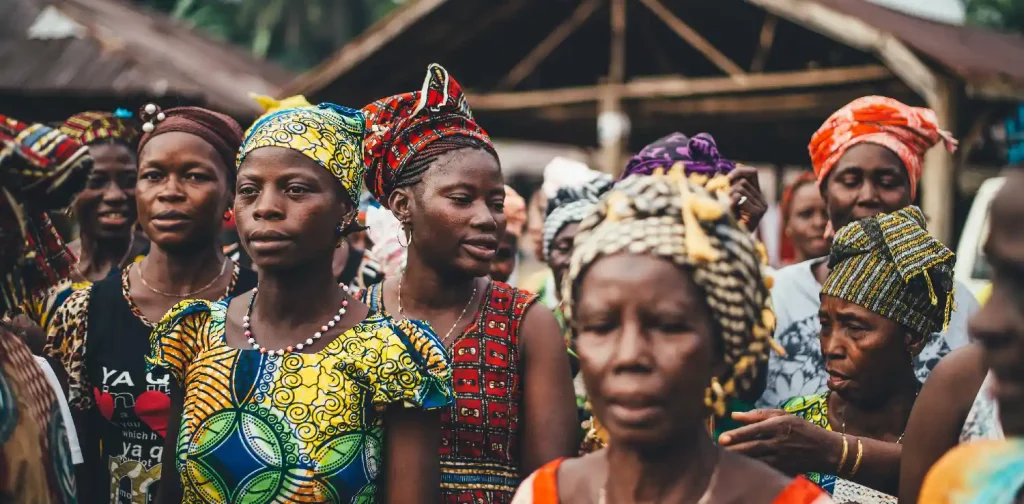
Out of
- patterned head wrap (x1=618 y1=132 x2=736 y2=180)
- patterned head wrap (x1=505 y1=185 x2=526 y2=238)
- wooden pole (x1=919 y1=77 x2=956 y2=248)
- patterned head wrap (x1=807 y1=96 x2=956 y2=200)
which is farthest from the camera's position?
wooden pole (x1=919 y1=77 x2=956 y2=248)

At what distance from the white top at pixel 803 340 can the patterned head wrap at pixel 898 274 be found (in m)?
0.54

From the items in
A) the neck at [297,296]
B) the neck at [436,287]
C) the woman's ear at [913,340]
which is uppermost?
the neck at [436,287]

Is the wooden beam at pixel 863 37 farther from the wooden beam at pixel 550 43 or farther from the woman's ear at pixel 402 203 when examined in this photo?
the woman's ear at pixel 402 203

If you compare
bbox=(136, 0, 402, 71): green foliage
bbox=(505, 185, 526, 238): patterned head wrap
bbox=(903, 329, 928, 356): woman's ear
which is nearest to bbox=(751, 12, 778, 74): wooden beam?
bbox=(505, 185, 526, 238): patterned head wrap

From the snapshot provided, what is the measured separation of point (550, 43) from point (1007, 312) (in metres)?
11.1

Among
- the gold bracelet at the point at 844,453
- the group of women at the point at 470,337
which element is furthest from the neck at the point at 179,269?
the gold bracelet at the point at 844,453

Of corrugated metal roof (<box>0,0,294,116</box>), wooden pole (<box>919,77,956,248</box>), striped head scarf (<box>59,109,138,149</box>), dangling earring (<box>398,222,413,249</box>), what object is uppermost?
corrugated metal roof (<box>0,0,294,116</box>)

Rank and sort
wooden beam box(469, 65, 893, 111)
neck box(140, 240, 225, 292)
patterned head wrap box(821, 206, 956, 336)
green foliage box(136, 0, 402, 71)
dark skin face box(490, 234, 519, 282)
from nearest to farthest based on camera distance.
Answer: patterned head wrap box(821, 206, 956, 336) → neck box(140, 240, 225, 292) → dark skin face box(490, 234, 519, 282) → wooden beam box(469, 65, 893, 111) → green foliage box(136, 0, 402, 71)

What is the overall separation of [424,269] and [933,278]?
5.50 ft

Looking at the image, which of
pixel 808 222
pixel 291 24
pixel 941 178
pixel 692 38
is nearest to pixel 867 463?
pixel 808 222

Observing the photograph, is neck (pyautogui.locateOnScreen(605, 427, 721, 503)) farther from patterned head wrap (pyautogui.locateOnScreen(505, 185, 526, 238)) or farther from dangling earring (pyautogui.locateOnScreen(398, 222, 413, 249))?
patterned head wrap (pyautogui.locateOnScreen(505, 185, 526, 238))

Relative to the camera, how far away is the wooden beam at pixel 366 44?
11789 millimetres

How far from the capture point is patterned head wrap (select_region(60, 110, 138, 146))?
5.01 m

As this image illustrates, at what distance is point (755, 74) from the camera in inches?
456
